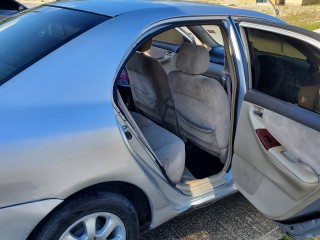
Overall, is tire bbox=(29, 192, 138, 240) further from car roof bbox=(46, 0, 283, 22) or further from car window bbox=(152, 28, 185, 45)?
car window bbox=(152, 28, 185, 45)

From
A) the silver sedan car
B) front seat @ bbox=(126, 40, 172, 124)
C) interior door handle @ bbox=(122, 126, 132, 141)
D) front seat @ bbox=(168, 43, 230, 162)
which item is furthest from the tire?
front seat @ bbox=(126, 40, 172, 124)

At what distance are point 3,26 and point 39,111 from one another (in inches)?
41.5

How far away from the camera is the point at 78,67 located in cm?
160

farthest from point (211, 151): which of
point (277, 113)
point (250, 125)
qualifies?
point (277, 113)

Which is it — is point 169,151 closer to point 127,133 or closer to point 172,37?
point 127,133

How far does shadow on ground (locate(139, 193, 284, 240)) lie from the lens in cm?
231

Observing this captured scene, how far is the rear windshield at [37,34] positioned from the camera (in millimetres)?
1651

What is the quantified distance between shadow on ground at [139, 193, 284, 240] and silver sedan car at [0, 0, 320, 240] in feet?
0.92

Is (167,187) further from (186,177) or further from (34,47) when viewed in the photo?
(34,47)

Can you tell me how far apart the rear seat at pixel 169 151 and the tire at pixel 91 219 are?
1.31ft

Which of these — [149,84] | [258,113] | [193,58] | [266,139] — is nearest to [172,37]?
[149,84]

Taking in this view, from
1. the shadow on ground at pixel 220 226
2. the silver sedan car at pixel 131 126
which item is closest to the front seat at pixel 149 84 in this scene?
the silver sedan car at pixel 131 126

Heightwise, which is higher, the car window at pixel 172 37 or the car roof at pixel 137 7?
the car roof at pixel 137 7

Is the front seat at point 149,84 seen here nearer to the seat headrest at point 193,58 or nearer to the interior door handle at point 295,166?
the seat headrest at point 193,58
